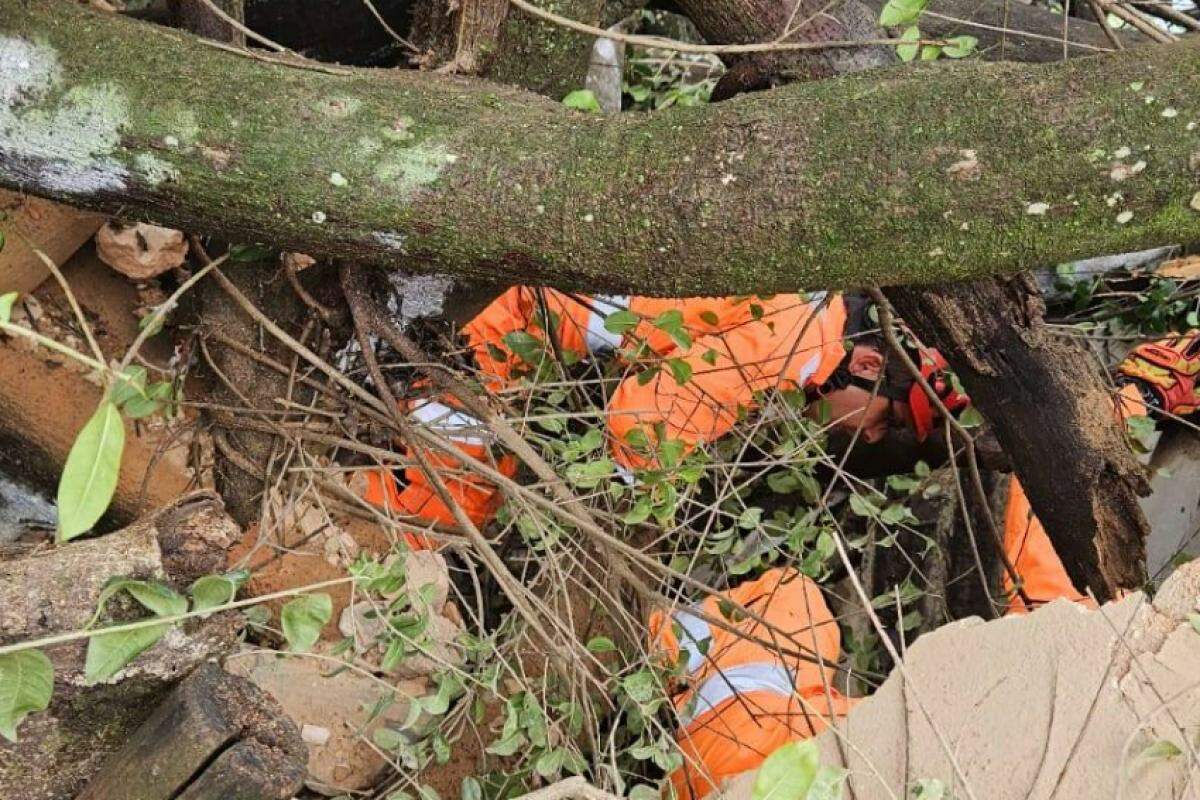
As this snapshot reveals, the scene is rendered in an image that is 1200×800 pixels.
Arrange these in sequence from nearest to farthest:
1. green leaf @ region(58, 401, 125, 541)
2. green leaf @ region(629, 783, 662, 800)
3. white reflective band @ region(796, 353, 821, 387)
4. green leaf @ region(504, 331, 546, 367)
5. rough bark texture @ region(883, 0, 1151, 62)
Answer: green leaf @ region(58, 401, 125, 541), green leaf @ region(629, 783, 662, 800), green leaf @ region(504, 331, 546, 367), rough bark texture @ region(883, 0, 1151, 62), white reflective band @ region(796, 353, 821, 387)

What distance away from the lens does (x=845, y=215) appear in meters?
1.21

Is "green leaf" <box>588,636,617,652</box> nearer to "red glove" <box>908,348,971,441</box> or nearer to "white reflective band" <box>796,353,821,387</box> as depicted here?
"white reflective band" <box>796,353,821,387</box>

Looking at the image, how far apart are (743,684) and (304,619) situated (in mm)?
1461

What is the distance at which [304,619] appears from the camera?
129 centimetres

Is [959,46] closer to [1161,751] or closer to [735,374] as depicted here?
[1161,751]

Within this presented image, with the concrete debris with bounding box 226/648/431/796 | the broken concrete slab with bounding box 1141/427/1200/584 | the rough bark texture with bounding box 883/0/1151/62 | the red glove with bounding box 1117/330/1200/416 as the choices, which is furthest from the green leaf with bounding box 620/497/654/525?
the broken concrete slab with bounding box 1141/427/1200/584

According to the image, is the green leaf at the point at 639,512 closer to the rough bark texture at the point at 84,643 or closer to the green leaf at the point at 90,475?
the rough bark texture at the point at 84,643

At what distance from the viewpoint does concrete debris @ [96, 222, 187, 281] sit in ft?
7.04

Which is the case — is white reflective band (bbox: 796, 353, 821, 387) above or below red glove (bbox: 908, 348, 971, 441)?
above

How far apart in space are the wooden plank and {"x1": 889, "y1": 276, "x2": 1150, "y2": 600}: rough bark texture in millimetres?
1622

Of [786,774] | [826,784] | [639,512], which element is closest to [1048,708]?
[826,784]

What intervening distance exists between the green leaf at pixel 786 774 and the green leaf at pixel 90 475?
632 mm

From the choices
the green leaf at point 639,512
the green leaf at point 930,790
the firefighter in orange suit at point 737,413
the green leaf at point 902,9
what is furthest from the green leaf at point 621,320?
the green leaf at point 930,790

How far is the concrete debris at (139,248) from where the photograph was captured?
2.14 meters
